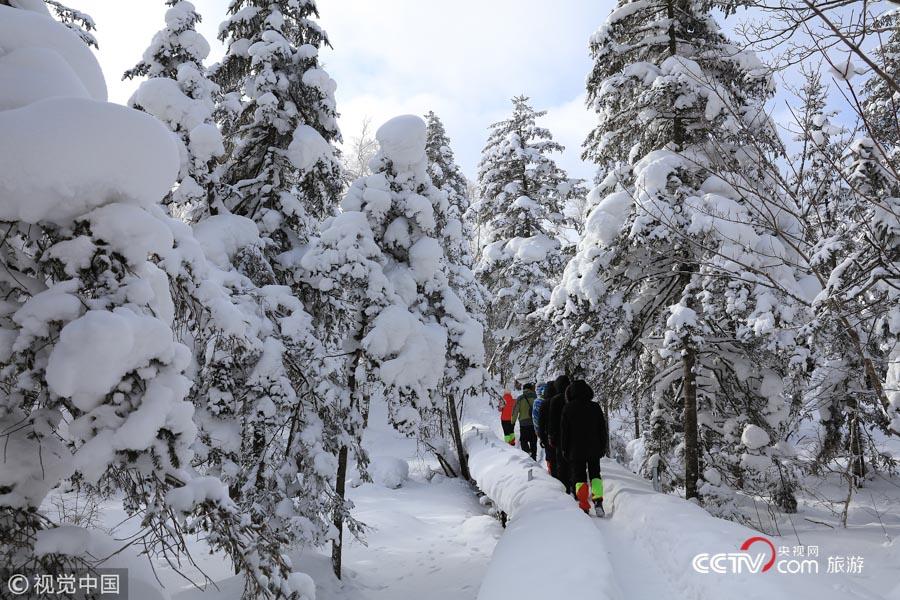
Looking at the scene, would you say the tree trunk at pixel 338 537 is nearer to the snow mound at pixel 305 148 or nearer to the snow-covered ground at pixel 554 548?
the snow-covered ground at pixel 554 548

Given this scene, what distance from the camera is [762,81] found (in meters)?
8.38

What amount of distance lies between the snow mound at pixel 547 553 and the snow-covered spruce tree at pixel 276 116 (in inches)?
277

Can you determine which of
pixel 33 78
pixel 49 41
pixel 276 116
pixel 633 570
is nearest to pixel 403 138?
pixel 276 116

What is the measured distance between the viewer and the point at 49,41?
364cm

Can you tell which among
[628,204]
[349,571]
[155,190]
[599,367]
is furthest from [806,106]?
[349,571]

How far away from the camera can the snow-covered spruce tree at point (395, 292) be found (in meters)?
9.30

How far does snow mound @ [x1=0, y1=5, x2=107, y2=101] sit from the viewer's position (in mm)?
3441

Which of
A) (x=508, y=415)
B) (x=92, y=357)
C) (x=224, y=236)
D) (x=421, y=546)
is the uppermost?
(x=224, y=236)

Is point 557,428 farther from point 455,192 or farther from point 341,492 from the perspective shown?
point 455,192

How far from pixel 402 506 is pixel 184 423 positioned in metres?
14.1

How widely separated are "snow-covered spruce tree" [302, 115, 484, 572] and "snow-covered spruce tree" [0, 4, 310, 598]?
5768 mm

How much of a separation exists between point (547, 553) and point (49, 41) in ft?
20.7

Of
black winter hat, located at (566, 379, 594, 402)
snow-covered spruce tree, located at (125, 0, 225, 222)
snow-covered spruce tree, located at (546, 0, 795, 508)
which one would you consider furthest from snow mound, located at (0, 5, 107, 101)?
black winter hat, located at (566, 379, 594, 402)

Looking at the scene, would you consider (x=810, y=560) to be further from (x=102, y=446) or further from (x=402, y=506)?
(x=402, y=506)
